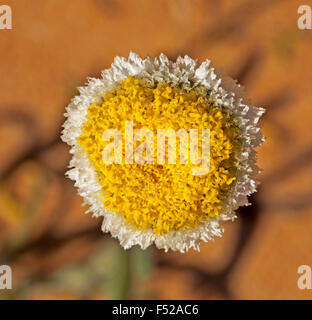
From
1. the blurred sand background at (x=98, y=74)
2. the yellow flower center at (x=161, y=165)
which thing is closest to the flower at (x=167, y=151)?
the yellow flower center at (x=161, y=165)

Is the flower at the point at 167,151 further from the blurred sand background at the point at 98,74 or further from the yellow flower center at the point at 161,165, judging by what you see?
the blurred sand background at the point at 98,74

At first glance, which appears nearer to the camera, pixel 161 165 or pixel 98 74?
pixel 161 165

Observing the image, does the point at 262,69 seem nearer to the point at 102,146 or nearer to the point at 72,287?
the point at 102,146

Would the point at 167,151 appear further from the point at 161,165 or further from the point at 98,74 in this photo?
the point at 98,74

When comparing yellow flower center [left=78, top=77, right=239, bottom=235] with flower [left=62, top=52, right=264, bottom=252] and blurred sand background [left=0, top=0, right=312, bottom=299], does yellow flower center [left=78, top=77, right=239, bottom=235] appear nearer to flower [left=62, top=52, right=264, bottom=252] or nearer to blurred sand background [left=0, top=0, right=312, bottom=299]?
flower [left=62, top=52, right=264, bottom=252]

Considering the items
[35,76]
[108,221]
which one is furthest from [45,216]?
[108,221]

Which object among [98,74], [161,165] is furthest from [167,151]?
[98,74]
